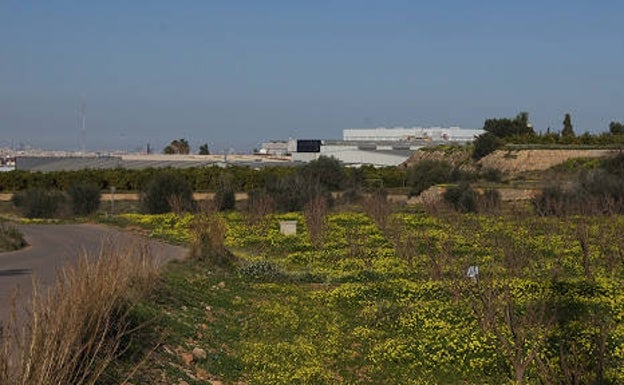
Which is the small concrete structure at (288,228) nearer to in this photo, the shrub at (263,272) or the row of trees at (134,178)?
the shrub at (263,272)

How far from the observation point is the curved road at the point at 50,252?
13291 millimetres

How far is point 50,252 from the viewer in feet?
75.7

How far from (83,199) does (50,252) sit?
80.5 ft

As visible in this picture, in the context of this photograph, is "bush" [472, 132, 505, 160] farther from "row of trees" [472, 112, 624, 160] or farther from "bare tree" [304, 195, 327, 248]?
"bare tree" [304, 195, 327, 248]

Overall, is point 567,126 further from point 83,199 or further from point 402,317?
point 402,317

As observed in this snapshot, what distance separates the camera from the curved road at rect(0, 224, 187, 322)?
13291 mm

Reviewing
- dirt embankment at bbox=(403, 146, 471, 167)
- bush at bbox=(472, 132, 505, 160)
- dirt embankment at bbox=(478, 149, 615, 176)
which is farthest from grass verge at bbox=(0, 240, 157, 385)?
dirt embankment at bbox=(403, 146, 471, 167)

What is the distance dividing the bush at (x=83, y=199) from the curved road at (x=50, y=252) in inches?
370

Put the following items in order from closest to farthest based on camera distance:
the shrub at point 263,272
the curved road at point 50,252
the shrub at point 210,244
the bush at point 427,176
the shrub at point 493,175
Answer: the curved road at point 50,252 → the shrub at point 263,272 → the shrub at point 210,244 → the bush at point 427,176 → the shrub at point 493,175

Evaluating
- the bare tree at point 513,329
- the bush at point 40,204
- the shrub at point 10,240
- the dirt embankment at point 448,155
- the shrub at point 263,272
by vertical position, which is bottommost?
the bush at point 40,204

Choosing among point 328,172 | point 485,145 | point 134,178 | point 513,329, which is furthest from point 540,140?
point 513,329

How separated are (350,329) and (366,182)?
49404 millimetres

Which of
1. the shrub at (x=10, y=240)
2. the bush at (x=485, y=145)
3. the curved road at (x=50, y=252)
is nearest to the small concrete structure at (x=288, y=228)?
the curved road at (x=50, y=252)

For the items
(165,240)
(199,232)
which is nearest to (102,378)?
(199,232)
